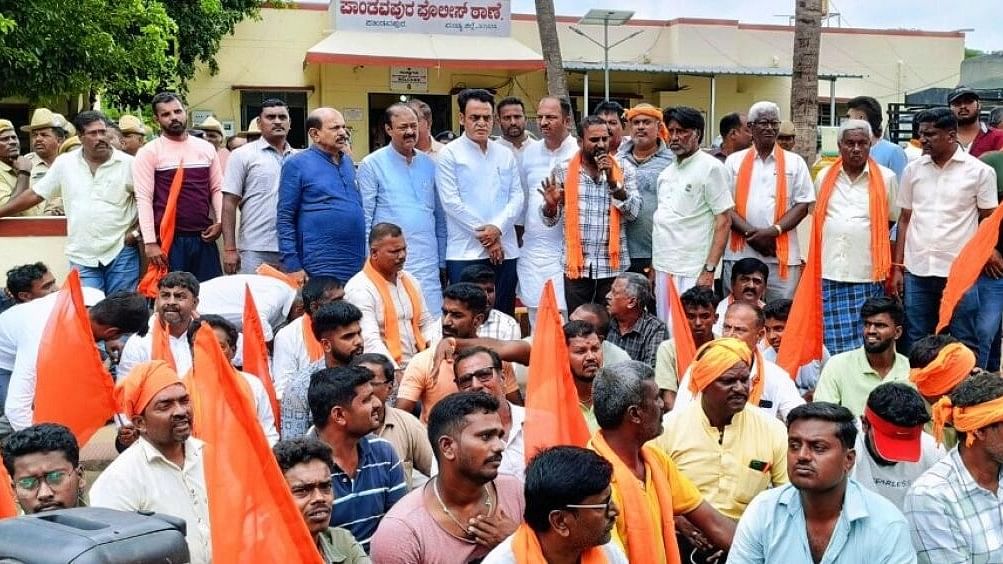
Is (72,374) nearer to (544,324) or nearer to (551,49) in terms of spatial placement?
(544,324)

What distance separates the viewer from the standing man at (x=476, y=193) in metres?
7.45

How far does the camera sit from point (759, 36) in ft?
86.1

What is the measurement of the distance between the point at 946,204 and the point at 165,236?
4.91 meters

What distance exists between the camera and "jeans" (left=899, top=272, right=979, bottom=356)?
7.16 meters

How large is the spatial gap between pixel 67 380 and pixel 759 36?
2285cm

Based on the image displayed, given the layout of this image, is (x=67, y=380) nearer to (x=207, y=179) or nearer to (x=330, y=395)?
(x=330, y=395)

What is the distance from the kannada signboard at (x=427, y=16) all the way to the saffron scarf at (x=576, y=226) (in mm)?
16262

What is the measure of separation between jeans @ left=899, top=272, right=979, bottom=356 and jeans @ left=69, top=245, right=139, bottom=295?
5.04 meters

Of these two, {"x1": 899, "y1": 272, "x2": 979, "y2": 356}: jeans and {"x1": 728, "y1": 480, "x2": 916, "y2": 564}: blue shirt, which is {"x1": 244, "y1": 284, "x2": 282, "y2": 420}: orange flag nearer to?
{"x1": 728, "y1": 480, "x2": 916, "y2": 564}: blue shirt

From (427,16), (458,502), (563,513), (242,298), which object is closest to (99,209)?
(242,298)

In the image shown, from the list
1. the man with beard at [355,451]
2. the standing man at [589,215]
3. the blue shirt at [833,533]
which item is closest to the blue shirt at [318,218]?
the standing man at [589,215]

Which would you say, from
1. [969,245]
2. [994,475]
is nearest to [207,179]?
[969,245]

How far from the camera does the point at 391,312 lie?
21.6ft

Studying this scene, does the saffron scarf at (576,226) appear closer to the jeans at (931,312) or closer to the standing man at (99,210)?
the jeans at (931,312)
